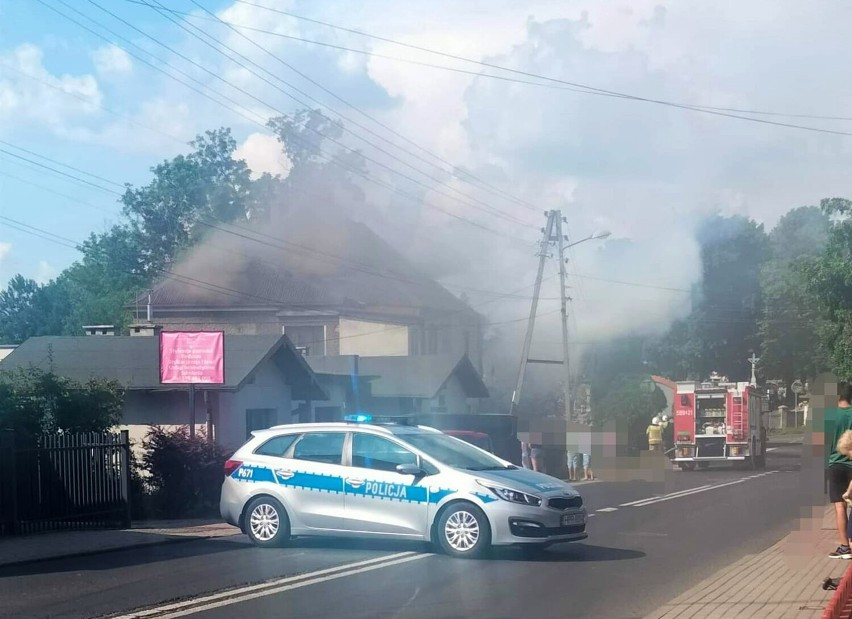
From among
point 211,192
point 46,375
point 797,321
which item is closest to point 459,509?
point 46,375

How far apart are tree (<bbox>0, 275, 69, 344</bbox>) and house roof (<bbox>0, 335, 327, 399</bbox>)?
152 ft

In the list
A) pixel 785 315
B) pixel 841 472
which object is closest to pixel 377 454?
pixel 841 472

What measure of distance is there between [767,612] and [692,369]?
51188 mm

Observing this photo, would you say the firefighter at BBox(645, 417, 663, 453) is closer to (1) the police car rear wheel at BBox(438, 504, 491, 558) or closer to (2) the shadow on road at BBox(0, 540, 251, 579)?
(2) the shadow on road at BBox(0, 540, 251, 579)

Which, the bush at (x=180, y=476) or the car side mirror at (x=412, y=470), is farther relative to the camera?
the bush at (x=180, y=476)

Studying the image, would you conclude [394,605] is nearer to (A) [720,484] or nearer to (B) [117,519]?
(B) [117,519]

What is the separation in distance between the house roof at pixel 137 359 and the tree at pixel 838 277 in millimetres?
13203

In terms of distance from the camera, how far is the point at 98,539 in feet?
51.2

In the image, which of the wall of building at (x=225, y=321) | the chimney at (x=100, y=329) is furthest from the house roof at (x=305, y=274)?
the chimney at (x=100, y=329)

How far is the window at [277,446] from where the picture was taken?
14.0 meters

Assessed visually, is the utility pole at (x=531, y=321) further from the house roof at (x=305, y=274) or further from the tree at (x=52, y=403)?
the tree at (x=52, y=403)

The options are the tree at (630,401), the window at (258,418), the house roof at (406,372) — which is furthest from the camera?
the house roof at (406,372)

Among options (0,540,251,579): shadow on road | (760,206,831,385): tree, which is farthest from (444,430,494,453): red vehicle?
(760,206,831,385): tree

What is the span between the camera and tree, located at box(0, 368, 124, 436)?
1894cm
